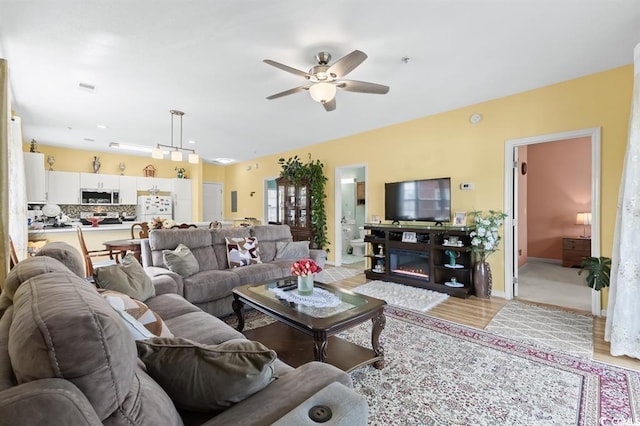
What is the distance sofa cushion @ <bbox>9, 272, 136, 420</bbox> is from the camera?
0.61m

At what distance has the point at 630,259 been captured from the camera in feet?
7.72

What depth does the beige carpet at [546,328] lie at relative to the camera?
2.56 meters

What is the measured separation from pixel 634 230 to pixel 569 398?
1.47 m

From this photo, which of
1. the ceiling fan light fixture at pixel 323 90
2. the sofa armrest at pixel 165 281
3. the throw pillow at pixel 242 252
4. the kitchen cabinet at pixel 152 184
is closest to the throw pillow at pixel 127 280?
the sofa armrest at pixel 165 281

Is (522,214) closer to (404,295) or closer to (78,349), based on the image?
(404,295)

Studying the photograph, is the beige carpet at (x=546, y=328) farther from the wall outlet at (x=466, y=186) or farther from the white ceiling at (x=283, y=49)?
the white ceiling at (x=283, y=49)

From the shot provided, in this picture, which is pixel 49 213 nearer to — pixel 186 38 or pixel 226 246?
pixel 226 246

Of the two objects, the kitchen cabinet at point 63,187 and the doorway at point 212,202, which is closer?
the kitchen cabinet at point 63,187

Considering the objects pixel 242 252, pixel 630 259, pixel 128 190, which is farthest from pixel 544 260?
pixel 128 190

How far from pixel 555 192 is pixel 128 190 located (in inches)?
392

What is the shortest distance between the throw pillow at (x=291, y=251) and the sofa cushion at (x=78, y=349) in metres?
3.51

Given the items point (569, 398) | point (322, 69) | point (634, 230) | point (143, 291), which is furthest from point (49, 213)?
point (634, 230)

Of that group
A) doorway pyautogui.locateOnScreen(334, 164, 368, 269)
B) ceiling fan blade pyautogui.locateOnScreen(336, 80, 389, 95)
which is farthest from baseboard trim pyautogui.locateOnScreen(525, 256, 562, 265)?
ceiling fan blade pyautogui.locateOnScreen(336, 80, 389, 95)

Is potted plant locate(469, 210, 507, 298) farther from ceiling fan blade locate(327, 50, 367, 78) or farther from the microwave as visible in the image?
the microwave
